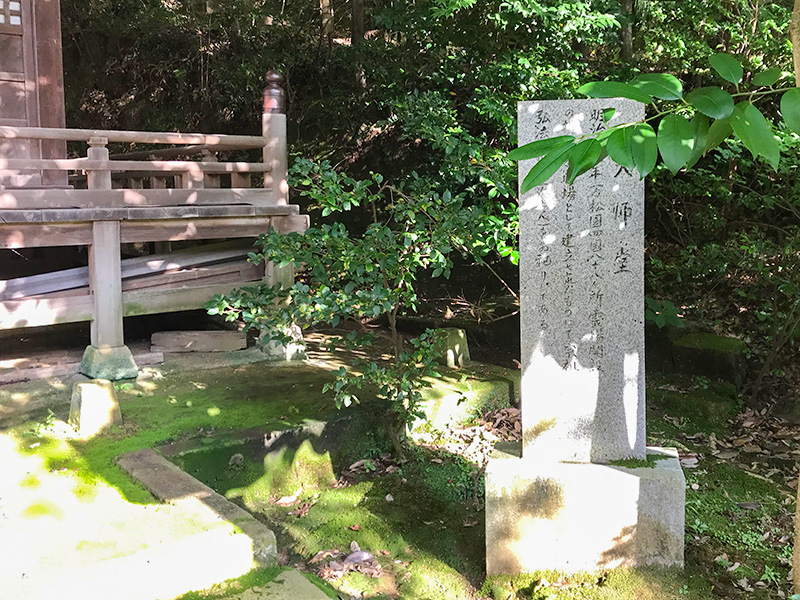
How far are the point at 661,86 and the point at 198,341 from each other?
23.3 ft

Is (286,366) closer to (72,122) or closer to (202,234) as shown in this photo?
(202,234)

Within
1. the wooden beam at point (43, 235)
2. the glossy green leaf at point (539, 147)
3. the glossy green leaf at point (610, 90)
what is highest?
the glossy green leaf at point (610, 90)

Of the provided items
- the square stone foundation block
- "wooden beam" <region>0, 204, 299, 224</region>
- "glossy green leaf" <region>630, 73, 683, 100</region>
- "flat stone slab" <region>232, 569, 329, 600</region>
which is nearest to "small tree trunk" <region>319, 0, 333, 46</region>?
"wooden beam" <region>0, 204, 299, 224</region>

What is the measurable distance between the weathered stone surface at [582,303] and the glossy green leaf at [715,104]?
265cm

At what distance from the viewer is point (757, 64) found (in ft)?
25.2

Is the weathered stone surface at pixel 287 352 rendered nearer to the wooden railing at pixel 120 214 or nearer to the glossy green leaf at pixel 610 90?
the wooden railing at pixel 120 214

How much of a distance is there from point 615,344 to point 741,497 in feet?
6.43

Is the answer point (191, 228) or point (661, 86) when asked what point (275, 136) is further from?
point (661, 86)

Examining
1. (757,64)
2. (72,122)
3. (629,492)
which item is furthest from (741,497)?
(72,122)

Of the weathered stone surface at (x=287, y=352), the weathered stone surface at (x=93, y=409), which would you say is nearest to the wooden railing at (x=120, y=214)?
the weathered stone surface at (x=287, y=352)

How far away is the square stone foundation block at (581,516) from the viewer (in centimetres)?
407

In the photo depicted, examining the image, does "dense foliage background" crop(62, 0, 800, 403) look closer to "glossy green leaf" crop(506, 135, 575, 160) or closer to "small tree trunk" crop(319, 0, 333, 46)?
"small tree trunk" crop(319, 0, 333, 46)

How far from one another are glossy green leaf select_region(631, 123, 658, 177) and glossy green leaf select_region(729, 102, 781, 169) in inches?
5.7

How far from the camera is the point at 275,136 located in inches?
311
